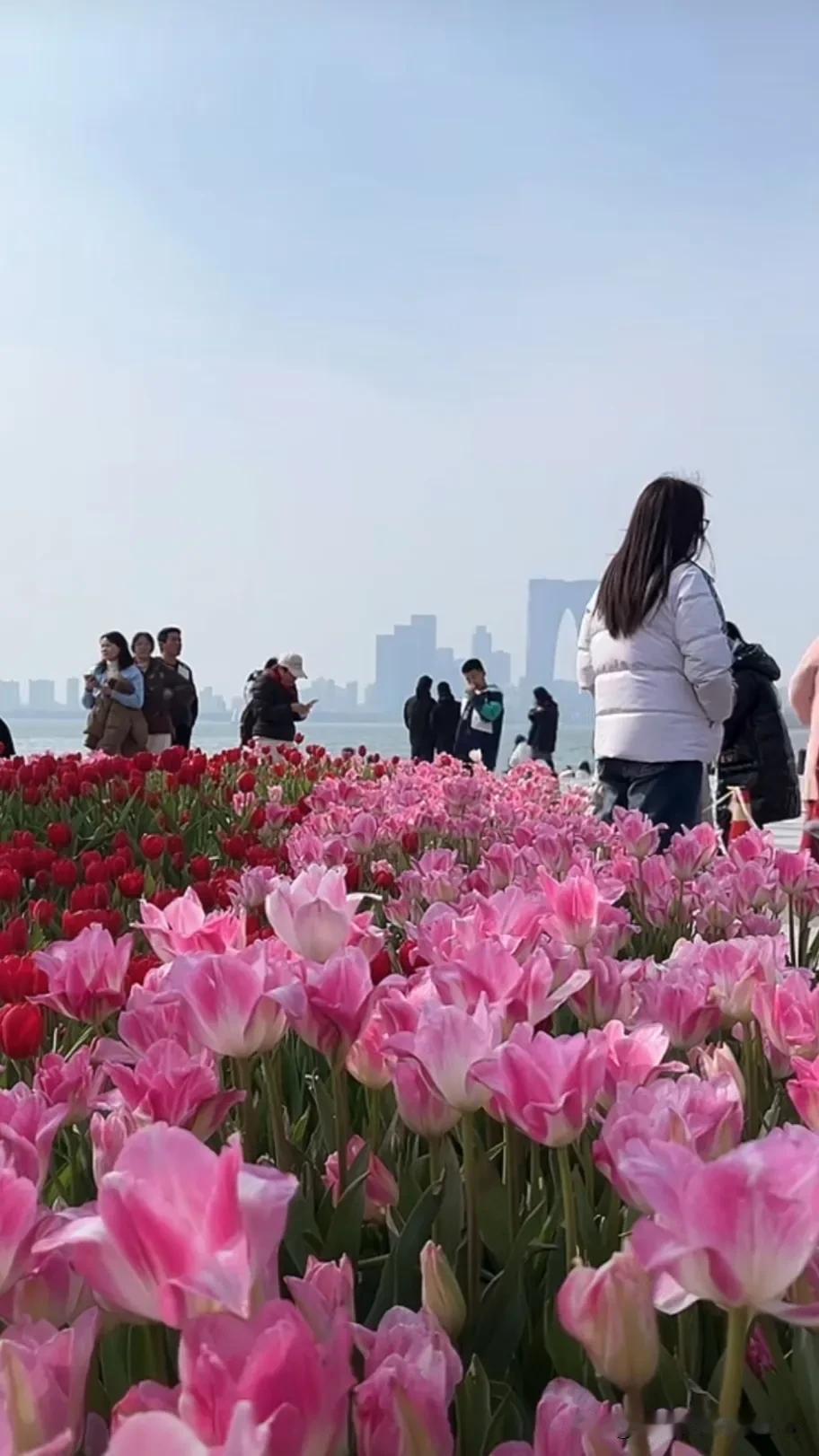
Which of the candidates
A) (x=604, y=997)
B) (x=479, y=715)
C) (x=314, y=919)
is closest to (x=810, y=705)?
(x=604, y=997)

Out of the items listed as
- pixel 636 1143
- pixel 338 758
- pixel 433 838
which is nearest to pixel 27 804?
pixel 433 838

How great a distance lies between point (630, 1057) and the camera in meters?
0.88

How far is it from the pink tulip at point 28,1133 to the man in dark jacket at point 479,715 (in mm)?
12239

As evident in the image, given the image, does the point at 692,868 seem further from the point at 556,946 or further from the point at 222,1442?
the point at 222,1442

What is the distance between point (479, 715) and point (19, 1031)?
39.2 feet

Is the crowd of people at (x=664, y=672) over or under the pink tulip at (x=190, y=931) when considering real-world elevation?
over

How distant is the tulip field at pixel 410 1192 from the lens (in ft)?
1.69

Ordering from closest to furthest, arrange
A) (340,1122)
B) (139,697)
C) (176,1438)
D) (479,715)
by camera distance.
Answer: (176,1438) → (340,1122) → (139,697) → (479,715)

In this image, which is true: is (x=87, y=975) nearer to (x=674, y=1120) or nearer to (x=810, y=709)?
(x=674, y=1120)

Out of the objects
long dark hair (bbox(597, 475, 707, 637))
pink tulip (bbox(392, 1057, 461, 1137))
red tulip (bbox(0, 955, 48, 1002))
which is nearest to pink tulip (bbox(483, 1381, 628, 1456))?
pink tulip (bbox(392, 1057, 461, 1137))

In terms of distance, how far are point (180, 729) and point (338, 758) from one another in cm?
398

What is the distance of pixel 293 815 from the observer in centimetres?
399

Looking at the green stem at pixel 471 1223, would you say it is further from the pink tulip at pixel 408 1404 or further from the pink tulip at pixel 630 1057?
the pink tulip at pixel 408 1404

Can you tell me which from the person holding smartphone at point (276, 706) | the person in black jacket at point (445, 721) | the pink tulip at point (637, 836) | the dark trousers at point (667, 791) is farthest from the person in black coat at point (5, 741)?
the pink tulip at point (637, 836)
